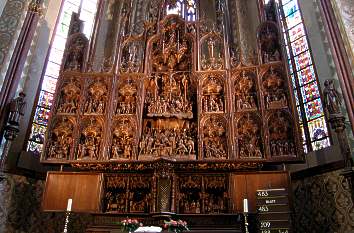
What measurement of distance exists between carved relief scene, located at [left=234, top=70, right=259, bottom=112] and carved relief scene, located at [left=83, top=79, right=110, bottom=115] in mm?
3484

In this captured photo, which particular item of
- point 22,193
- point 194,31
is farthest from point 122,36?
point 22,193

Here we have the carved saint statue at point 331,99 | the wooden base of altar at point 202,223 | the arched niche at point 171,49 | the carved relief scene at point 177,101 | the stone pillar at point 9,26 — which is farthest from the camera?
the arched niche at point 171,49

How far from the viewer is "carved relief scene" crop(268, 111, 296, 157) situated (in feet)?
25.3

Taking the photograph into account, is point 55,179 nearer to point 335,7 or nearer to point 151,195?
point 151,195

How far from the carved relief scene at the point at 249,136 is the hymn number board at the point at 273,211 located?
1.22m

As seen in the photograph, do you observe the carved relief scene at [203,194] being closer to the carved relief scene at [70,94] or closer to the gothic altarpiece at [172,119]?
the gothic altarpiece at [172,119]

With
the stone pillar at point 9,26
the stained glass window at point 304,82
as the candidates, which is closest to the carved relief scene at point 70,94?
the stone pillar at point 9,26

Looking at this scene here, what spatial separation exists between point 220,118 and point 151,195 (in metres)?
2.59

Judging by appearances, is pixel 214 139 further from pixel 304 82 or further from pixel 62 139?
pixel 62 139

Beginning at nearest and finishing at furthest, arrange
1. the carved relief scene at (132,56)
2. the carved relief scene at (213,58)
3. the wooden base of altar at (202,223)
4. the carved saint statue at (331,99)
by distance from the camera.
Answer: the wooden base of altar at (202,223)
the carved saint statue at (331,99)
the carved relief scene at (213,58)
the carved relief scene at (132,56)

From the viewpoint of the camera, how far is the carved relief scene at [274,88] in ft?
26.8

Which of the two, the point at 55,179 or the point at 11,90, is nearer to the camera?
the point at 55,179

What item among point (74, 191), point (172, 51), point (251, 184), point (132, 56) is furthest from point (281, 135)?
point (74, 191)

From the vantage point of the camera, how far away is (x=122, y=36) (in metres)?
9.54
